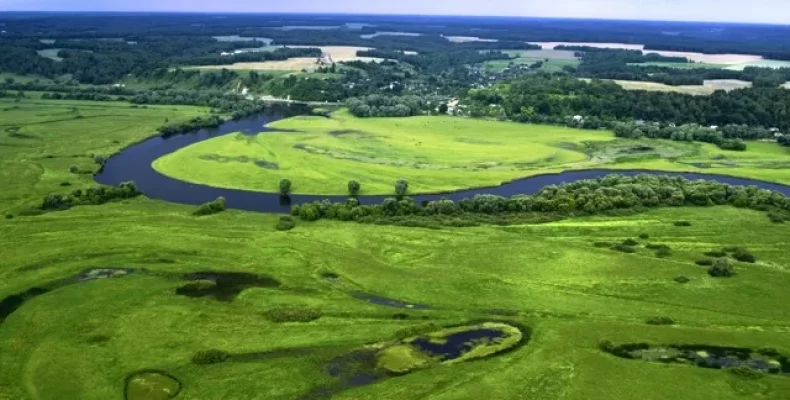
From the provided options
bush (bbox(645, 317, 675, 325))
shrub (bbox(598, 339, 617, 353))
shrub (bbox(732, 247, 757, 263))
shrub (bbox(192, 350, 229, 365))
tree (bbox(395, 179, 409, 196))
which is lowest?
shrub (bbox(192, 350, 229, 365))

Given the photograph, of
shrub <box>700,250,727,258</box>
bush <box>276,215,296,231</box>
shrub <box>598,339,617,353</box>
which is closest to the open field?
shrub <box>598,339,617,353</box>

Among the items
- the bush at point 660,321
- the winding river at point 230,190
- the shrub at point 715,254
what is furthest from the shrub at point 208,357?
the shrub at point 715,254

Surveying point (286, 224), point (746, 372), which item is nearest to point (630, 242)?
point (746, 372)

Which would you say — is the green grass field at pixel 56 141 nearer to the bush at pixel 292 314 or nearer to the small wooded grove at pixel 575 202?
the small wooded grove at pixel 575 202

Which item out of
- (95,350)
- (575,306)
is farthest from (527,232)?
(95,350)

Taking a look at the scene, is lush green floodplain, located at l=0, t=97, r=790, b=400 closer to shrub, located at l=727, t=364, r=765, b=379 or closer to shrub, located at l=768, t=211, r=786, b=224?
shrub, located at l=727, t=364, r=765, b=379

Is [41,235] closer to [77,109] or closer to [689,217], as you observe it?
[689,217]

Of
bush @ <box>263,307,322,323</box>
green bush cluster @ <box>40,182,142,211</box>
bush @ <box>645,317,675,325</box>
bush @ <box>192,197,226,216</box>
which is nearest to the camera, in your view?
bush @ <box>645,317,675,325</box>
